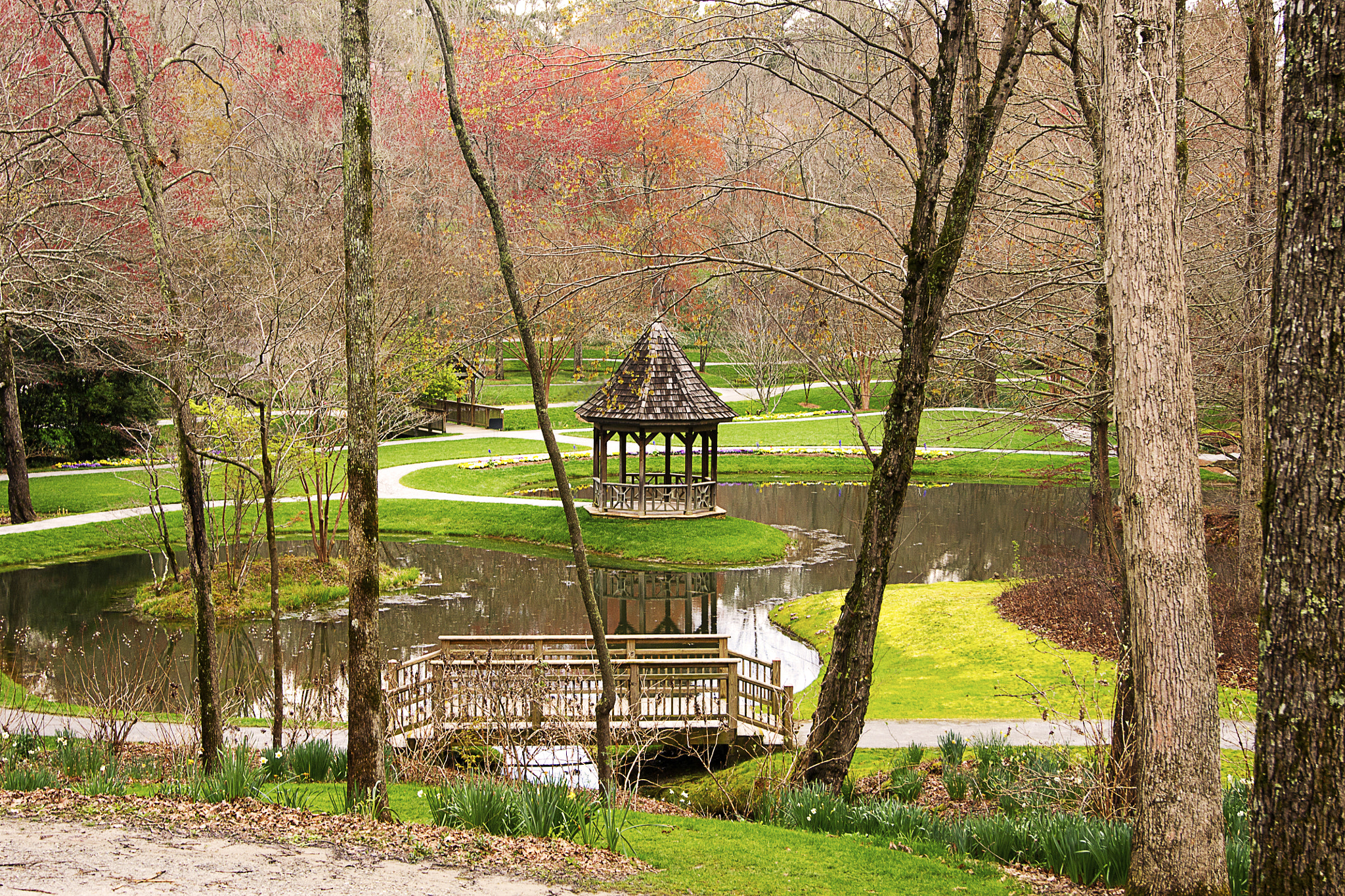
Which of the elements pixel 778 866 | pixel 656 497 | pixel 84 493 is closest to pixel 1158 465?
pixel 778 866

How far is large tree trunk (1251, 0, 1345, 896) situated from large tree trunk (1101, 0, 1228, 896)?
146 cm

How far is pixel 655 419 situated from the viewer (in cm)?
2211

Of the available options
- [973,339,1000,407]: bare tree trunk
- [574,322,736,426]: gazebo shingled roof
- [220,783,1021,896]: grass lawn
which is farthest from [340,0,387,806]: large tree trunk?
[574,322,736,426]: gazebo shingled roof

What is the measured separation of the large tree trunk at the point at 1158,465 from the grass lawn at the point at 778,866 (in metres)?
1.09

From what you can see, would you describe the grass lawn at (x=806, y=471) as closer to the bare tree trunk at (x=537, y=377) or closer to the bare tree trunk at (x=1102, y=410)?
the bare tree trunk at (x=1102, y=410)

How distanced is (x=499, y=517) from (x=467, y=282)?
13.9 metres

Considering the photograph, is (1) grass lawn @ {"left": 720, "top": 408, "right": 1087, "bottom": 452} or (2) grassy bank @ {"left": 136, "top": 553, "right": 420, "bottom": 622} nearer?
(2) grassy bank @ {"left": 136, "top": 553, "right": 420, "bottom": 622}

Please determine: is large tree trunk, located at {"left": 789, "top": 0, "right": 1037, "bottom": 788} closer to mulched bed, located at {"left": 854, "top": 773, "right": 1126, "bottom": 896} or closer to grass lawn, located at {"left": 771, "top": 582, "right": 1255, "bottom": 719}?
mulched bed, located at {"left": 854, "top": 773, "right": 1126, "bottom": 896}

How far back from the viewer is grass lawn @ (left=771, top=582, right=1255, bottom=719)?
470 inches

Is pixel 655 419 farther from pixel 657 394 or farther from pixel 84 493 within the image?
pixel 84 493

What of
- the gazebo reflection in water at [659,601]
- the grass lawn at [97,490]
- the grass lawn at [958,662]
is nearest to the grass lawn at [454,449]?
the grass lawn at [97,490]

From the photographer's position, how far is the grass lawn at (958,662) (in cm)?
1194

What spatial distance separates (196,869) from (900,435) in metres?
5.90

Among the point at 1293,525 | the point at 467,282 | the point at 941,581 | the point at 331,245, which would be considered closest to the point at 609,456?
the point at 467,282
